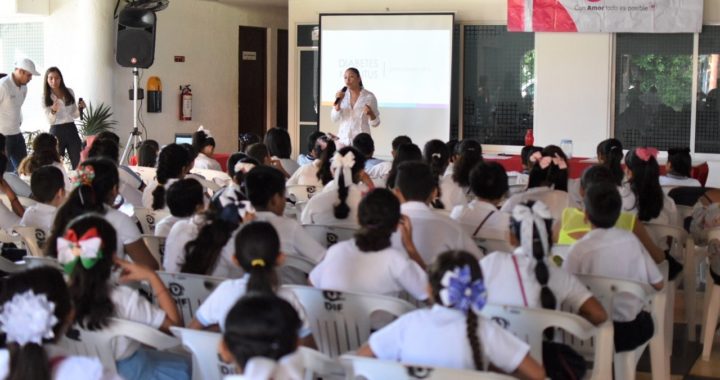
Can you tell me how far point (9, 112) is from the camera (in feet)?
30.1

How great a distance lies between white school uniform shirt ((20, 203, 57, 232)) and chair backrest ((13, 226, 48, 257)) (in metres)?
0.03

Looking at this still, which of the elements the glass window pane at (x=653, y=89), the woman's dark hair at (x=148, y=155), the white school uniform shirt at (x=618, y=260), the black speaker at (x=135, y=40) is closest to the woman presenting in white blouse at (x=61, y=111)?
the black speaker at (x=135, y=40)

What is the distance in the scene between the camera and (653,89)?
35.6 ft

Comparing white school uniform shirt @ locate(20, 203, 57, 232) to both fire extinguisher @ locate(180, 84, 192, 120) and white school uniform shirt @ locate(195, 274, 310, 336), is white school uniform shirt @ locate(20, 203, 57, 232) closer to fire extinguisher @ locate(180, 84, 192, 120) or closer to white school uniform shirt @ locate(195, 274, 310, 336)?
white school uniform shirt @ locate(195, 274, 310, 336)

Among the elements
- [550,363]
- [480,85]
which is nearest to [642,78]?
[480,85]

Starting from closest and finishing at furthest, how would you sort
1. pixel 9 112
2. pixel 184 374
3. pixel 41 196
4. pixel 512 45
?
pixel 184 374 < pixel 41 196 < pixel 9 112 < pixel 512 45

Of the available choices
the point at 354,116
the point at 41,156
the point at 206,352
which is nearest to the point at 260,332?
the point at 206,352

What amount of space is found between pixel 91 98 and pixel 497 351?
9.80m

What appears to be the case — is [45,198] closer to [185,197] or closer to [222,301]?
[185,197]

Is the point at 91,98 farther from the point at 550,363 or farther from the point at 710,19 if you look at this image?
the point at 550,363

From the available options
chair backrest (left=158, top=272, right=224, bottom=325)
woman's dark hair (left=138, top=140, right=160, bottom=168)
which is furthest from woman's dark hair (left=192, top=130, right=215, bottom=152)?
chair backrest (left=158, top=272, right=224, bottom=325)

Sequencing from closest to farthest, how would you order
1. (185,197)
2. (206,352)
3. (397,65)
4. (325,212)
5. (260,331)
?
(260,331), (206,352), (185,197), (325,212), (397,65)

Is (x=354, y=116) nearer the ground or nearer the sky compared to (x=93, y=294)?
nearer the sky

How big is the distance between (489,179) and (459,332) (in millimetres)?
1952
